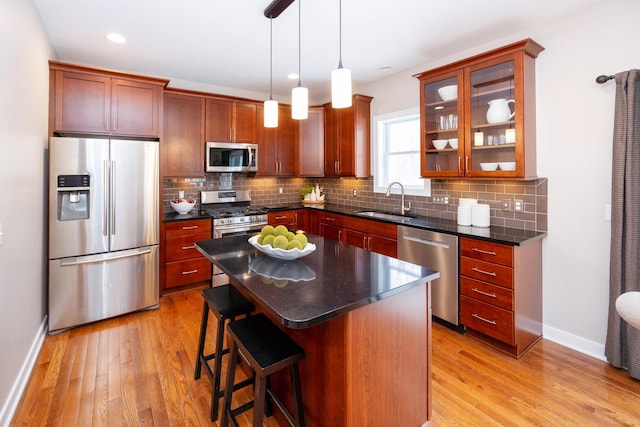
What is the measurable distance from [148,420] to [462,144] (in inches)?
127

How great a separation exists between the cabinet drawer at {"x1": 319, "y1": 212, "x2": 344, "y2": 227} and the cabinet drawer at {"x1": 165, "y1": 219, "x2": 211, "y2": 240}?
60.5 inches

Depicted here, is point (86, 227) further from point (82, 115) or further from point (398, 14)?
point (398, 14)

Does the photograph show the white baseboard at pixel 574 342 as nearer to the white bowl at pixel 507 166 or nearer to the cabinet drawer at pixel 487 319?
the cabinet drawer at pixel 487 319

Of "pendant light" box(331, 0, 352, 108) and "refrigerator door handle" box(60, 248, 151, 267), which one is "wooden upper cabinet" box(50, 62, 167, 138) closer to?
"refrigerator door handle" box(60, 248, 151, 267)

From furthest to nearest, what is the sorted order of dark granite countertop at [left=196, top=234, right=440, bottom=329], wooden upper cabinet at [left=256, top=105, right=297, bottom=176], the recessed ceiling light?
1. wooden upper cabinet at [left=256, top=105, right=297, bottom=176]
2. the recessed ceiling light
3. dark granite countertop at [left=196, top=234, right=440, bottom=329]

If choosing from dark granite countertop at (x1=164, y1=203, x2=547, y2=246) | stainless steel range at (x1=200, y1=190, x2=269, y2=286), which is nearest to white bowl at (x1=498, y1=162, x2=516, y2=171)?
dark granite countertop at (x1=164, y1=203, x2=547, y2=246)

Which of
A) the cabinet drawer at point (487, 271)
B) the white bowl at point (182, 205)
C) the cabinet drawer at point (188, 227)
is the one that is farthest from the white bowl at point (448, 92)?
the white bowl at point (182, 205)

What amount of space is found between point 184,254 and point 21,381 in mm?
1924

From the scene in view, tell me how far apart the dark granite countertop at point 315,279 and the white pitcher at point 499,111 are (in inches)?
70.9

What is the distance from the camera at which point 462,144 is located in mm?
3129

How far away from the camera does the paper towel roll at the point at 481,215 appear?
314 centimetres

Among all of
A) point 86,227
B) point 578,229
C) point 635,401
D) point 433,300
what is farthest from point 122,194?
point 635,401

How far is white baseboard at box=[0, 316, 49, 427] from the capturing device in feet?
6.17

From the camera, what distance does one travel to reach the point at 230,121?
4441mm
